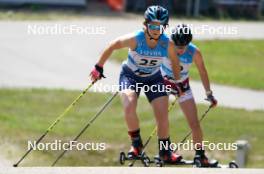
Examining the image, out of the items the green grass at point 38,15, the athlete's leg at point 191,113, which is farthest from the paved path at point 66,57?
the athlete's leg at point 191,113

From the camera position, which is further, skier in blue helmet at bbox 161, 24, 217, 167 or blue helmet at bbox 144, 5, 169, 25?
skier in blue helmet at bbox 161, 24, 217, 167

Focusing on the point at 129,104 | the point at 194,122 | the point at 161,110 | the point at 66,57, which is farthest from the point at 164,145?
the point at 66,57

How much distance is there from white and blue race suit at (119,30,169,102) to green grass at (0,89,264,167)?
4.35 m

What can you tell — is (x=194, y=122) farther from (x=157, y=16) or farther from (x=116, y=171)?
(x=116, y=171)

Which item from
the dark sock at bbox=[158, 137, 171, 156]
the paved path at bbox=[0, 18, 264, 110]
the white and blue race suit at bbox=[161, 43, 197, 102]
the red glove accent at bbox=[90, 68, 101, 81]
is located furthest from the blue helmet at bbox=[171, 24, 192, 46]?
the paved path at bbox=[0, 18, 264, 110]

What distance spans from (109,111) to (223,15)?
25193mm

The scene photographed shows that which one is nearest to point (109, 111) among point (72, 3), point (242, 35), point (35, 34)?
point (35, 34)

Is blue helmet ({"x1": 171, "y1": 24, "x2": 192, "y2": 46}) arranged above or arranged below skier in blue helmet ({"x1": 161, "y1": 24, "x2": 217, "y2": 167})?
above

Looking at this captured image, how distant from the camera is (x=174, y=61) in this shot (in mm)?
13578

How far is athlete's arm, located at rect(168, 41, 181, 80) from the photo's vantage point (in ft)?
44.1

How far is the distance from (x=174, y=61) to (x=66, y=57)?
1966 cm

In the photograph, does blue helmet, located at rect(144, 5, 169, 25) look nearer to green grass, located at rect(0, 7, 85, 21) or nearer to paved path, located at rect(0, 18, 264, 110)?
paved path, located at rect(0, 18, 264, 110)

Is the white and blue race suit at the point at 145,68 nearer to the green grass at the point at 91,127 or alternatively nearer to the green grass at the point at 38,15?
the green grass at the point at 91,127

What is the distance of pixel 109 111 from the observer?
23422mm
